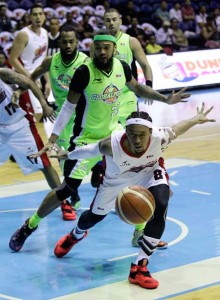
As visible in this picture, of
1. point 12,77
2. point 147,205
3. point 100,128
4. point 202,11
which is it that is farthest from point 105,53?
point 202,11

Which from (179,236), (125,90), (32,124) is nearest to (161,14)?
(125,90)

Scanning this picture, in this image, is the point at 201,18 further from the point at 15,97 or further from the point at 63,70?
the point at 15,97

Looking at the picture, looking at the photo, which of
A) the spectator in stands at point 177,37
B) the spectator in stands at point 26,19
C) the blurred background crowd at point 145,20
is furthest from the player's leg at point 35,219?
the spectator in stands at point 177,37

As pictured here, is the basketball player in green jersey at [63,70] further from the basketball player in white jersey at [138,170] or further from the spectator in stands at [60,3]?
the spectator in stands at [60,3]

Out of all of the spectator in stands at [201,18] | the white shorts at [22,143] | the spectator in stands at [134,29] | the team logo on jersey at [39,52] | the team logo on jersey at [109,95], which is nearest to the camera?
the team logo on jersey at [109,95]

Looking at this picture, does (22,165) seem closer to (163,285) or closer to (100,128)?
(100,128)

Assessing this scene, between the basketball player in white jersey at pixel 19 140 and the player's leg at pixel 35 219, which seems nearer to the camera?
the player's leg at pixel 35 219

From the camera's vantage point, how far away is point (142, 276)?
19.8ft

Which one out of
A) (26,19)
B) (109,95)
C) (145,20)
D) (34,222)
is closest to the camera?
(34,222)

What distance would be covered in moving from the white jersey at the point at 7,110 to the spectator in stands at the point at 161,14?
14870 millimetres

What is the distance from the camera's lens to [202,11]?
24.4m

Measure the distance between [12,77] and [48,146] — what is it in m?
1.41

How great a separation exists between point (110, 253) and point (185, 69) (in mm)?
13805

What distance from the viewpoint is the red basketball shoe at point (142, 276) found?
6.00 m
